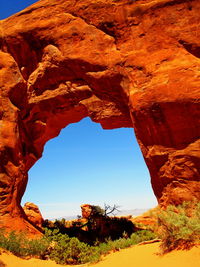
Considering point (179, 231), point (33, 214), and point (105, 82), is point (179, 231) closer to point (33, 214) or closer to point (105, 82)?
point (105, 82)

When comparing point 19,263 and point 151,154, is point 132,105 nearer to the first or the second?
point 151,154

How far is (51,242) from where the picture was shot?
1054 centimetres

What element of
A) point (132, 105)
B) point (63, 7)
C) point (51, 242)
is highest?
point (63, 7)

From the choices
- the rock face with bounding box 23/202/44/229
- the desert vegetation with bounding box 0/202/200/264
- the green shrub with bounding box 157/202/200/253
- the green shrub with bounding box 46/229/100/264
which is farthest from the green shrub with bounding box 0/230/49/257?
the rock face with bounding box 23/202/44/229

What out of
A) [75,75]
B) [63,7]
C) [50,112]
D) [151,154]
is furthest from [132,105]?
[63,7]

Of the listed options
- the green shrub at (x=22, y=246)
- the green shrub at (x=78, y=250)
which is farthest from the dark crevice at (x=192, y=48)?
the green shrub at (x=22, y=246)

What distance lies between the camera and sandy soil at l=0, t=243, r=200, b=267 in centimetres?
518

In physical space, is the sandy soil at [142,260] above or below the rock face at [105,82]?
below

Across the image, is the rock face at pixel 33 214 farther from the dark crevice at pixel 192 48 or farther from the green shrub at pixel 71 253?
the dark crevice at pixel 192 48

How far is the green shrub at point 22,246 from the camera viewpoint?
27.9 feet

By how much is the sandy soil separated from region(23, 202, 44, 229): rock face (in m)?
9.93

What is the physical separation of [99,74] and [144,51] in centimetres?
209

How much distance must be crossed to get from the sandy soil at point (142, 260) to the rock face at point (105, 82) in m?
2.29

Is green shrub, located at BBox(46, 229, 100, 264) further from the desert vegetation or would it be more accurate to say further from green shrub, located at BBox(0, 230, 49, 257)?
green shrub, located at BBox(0, 230, 49, 257)
